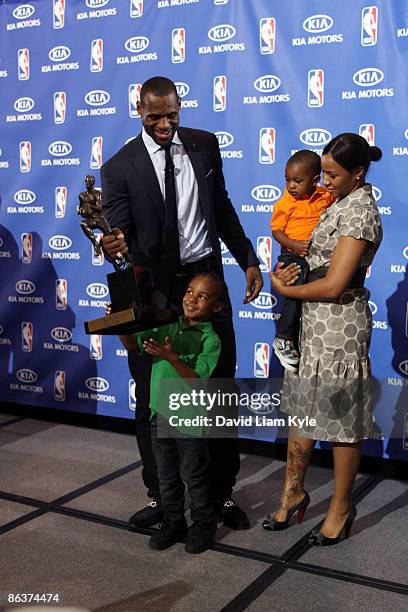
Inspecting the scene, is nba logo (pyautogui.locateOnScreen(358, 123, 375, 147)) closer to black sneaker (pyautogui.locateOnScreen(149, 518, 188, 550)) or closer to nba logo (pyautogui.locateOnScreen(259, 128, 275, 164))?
nba logo (pyautogui.locateOnScreen(259, 128, 275, 164))

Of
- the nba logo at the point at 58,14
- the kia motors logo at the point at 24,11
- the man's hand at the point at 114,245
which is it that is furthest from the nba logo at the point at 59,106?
the man's hand at the point at 114,245

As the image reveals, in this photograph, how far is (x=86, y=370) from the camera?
4664 millimetres

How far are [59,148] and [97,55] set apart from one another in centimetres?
58

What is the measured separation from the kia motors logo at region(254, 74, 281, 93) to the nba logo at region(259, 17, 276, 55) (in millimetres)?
121

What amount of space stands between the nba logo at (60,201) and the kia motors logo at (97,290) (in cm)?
46

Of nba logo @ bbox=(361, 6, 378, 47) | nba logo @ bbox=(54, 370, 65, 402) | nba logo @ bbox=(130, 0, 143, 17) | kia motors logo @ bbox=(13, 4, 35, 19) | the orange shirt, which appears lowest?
nba logo @ bbox=(54, 370, 65, 402)

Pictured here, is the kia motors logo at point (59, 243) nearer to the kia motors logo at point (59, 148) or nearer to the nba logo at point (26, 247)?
the nba logo at point (26, 247)

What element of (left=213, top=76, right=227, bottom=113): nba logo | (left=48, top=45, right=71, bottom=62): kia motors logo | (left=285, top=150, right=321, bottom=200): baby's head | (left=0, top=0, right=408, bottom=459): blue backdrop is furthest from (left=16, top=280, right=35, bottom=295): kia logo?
(left=285, top=150, right=321, bottom=200): baby's head

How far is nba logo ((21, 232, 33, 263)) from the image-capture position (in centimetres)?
477

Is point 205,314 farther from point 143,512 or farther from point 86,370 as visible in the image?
point 86,370

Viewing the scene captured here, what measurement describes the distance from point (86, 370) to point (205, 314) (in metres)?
2.06

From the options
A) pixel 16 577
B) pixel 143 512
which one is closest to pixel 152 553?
pixel 143 512

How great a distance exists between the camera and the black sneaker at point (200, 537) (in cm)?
286

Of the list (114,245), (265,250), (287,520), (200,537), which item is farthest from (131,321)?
(265,250)
